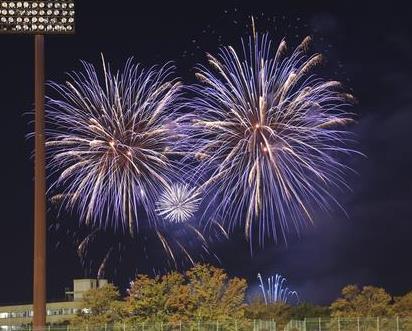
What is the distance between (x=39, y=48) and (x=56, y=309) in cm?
6616

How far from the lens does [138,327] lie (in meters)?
45.9

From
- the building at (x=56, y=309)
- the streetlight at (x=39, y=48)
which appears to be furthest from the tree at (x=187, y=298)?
the building at (x=56, y=309)

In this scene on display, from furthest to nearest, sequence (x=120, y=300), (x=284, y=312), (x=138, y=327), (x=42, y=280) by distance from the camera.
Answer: (x=284, y=312)
(x=120, y=300)
(x=138, y=327)
(x=42, y=280)

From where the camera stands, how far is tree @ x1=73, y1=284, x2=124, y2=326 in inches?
2142

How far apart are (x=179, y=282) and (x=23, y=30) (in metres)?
24.3

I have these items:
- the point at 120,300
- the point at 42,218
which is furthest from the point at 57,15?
the point at 120,300

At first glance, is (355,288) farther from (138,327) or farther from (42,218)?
(42,218)

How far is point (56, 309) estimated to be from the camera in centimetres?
9719

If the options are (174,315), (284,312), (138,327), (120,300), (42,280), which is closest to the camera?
(42,280)

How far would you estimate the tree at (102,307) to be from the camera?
5441 centimetres

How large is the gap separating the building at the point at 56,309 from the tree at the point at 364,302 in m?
38.5

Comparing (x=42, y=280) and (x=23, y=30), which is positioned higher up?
(x=23, y=30)

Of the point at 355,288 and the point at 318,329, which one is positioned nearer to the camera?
the point at 318,329

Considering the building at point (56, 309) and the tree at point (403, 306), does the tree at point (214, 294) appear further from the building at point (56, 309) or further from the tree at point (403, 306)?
the building at point (56, 309)
